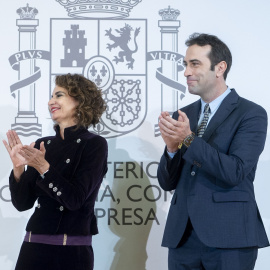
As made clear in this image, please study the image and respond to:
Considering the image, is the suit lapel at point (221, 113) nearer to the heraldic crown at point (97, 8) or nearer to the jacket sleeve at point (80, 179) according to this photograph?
the jacket sleeve at point (80, 179)

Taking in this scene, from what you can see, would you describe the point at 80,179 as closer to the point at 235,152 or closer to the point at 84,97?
the point at 84,97

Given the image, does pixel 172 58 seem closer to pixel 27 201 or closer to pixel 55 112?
pixel 55 112

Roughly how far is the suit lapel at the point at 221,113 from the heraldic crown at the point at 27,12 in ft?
5.45

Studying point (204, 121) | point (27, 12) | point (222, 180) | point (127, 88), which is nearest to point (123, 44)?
point (127, 88)

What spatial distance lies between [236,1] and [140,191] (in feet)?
4.95

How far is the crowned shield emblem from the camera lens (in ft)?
11.2

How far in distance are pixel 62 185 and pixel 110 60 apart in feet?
4.44

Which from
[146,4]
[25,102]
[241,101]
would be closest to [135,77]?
[146,4]

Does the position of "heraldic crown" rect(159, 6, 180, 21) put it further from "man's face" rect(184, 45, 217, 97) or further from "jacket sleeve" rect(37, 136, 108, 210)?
"jacket sleeve" rect(37, 136, 108, 210)

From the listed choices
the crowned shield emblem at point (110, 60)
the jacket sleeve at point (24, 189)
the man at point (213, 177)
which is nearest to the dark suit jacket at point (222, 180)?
the man at point (213, 177)

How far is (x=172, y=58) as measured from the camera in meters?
3.46

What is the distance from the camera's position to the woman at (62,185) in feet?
7.71

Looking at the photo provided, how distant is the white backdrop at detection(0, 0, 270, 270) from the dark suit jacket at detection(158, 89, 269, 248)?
93 cm

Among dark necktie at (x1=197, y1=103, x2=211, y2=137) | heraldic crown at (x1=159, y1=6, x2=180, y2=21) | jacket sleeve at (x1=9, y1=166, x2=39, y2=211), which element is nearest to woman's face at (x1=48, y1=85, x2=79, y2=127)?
jacket sleeve at (x1=9, y1=166, x2=39, y2=211)
